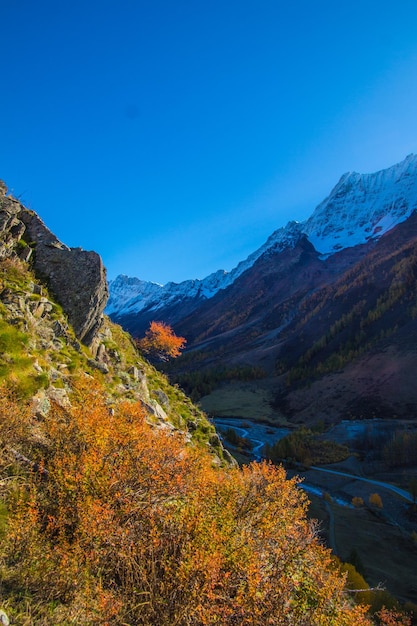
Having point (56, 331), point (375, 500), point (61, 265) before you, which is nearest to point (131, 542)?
point (56, 331)

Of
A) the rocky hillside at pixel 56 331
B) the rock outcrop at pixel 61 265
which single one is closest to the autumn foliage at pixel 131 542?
the rocky hillside at pixel 56 331

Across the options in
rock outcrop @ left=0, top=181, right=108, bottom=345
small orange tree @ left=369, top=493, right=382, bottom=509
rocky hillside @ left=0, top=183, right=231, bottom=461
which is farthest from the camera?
small orange tree @ left=369, top=493, right=382, bottom=509

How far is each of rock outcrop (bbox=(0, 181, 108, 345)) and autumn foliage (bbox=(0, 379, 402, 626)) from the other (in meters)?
9.91

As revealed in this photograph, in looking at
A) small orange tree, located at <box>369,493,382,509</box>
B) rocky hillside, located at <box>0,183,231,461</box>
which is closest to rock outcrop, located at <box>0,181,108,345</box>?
rocky hillside, located at <box>0,183,231,461</box>

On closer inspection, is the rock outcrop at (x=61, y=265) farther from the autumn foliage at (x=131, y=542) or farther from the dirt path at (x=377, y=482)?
the dirt path at (x=377, y=482)

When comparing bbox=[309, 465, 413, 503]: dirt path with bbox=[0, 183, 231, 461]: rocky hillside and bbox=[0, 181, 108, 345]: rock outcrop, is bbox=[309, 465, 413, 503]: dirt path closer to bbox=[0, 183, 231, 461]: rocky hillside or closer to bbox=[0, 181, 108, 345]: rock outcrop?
bbox=[0, 183, 231, 461]: rocky hillside

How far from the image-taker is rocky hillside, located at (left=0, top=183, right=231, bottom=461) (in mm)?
12164

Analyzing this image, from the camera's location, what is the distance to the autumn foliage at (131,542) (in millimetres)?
6207

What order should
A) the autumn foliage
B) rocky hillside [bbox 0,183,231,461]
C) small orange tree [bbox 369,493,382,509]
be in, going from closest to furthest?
the autumn foliage → rocky hillside [bbox 0,183,231,461] → small orange tree [bbox 369,493,382,509]

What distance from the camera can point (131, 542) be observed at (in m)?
7.00

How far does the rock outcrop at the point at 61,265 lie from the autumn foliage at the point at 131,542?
32.5ft

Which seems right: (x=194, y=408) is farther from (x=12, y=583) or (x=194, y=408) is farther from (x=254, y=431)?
(x=254, y=431)

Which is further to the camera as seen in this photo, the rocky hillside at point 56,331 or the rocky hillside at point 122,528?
the rocky hillside at point 56,331

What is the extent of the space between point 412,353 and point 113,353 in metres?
102
